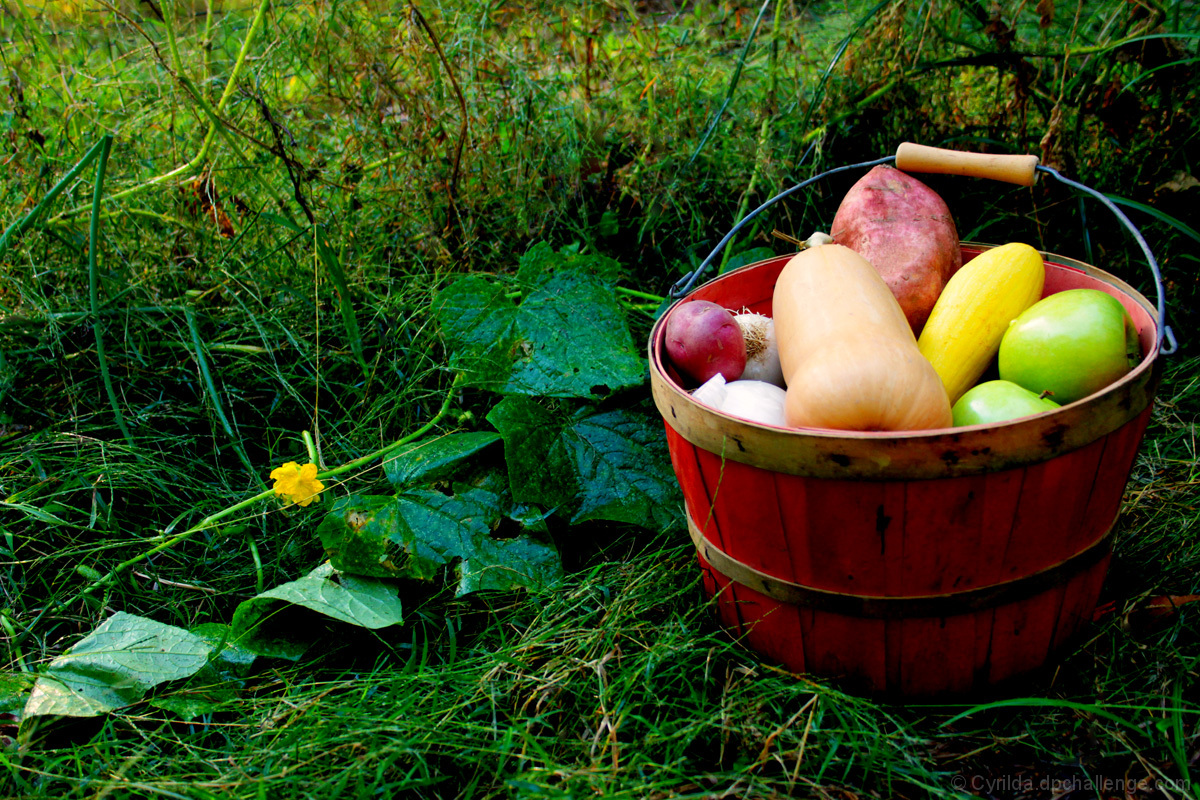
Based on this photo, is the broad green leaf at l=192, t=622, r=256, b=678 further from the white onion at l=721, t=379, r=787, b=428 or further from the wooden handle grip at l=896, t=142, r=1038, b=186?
the wooden handle grip at l=896, t=142, r=1038, b=186

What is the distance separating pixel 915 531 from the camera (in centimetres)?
126

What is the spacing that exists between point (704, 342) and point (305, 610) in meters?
1.03

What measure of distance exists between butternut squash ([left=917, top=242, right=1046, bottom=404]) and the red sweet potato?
0.46 ft

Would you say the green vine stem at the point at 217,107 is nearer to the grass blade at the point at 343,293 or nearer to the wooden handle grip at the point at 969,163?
the grass blade at the point at 343,293

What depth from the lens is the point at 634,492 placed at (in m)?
1.84

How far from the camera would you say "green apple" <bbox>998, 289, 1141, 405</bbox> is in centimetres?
137

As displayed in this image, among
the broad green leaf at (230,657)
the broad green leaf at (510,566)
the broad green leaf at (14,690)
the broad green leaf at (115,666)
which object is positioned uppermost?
the broad green leaf at (510,566)

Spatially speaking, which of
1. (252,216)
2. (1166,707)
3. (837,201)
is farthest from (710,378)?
(252,216)

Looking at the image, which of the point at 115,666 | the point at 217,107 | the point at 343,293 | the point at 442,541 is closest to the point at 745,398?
the point at 442,541

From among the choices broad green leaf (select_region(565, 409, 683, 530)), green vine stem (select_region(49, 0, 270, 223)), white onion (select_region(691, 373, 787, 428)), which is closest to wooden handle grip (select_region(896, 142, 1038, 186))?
white onion (select_region(691, 373, 787, 428))

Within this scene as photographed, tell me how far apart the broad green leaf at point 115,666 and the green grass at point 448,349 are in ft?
0.16

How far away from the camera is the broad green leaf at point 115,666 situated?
57.4 inches

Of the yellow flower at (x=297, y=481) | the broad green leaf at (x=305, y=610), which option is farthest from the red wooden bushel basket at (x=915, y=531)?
the yellow flower at (x=297, y=481)

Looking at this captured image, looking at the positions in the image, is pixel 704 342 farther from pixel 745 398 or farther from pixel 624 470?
pixel 624 470
